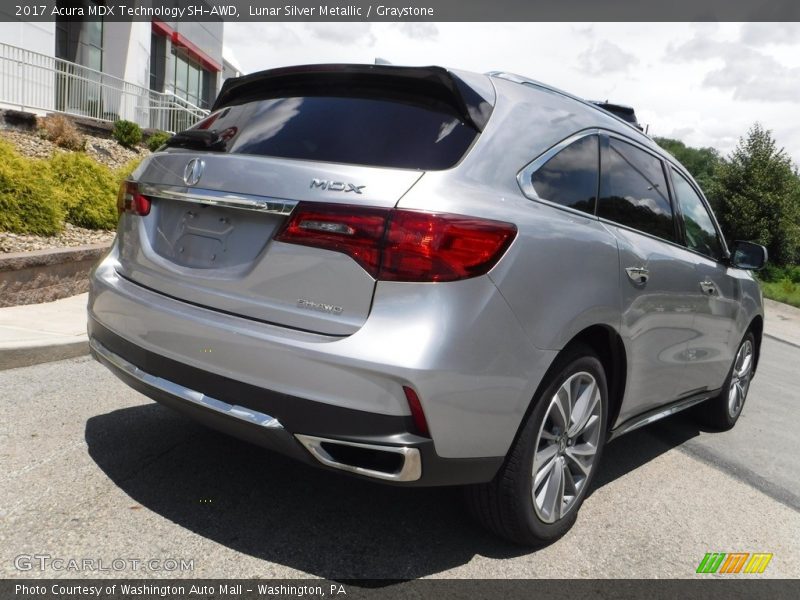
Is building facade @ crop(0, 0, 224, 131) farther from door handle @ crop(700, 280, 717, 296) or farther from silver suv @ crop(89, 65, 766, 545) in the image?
door handle @ crop(700, 280, 717, 296)

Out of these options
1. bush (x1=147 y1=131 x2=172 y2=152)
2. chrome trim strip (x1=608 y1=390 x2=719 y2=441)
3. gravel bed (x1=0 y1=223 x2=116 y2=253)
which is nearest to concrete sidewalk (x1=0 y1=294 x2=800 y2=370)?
gravel bed (x1=0 y1=223 x2=116 y2=253)

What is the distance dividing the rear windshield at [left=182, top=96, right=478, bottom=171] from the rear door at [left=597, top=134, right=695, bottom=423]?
1010 mm

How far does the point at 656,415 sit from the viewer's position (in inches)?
161

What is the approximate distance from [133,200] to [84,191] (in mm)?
5759

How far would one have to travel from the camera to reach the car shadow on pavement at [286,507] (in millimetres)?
2887

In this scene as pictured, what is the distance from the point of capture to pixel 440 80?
9.20 ft

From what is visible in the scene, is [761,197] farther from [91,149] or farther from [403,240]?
[403,240]

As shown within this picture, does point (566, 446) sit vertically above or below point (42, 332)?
above

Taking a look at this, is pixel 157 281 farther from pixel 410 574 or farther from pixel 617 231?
pixel 617 231

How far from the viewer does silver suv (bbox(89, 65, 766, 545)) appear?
2486mm

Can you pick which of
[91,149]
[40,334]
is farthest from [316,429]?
[91,149]

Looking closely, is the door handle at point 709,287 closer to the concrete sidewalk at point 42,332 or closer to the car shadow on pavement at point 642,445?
the car shadow on pavement at point 642,445

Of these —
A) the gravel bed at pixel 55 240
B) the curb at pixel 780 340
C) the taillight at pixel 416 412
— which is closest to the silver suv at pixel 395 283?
the taillight at pixel 416 412


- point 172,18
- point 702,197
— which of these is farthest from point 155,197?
point 172,18
